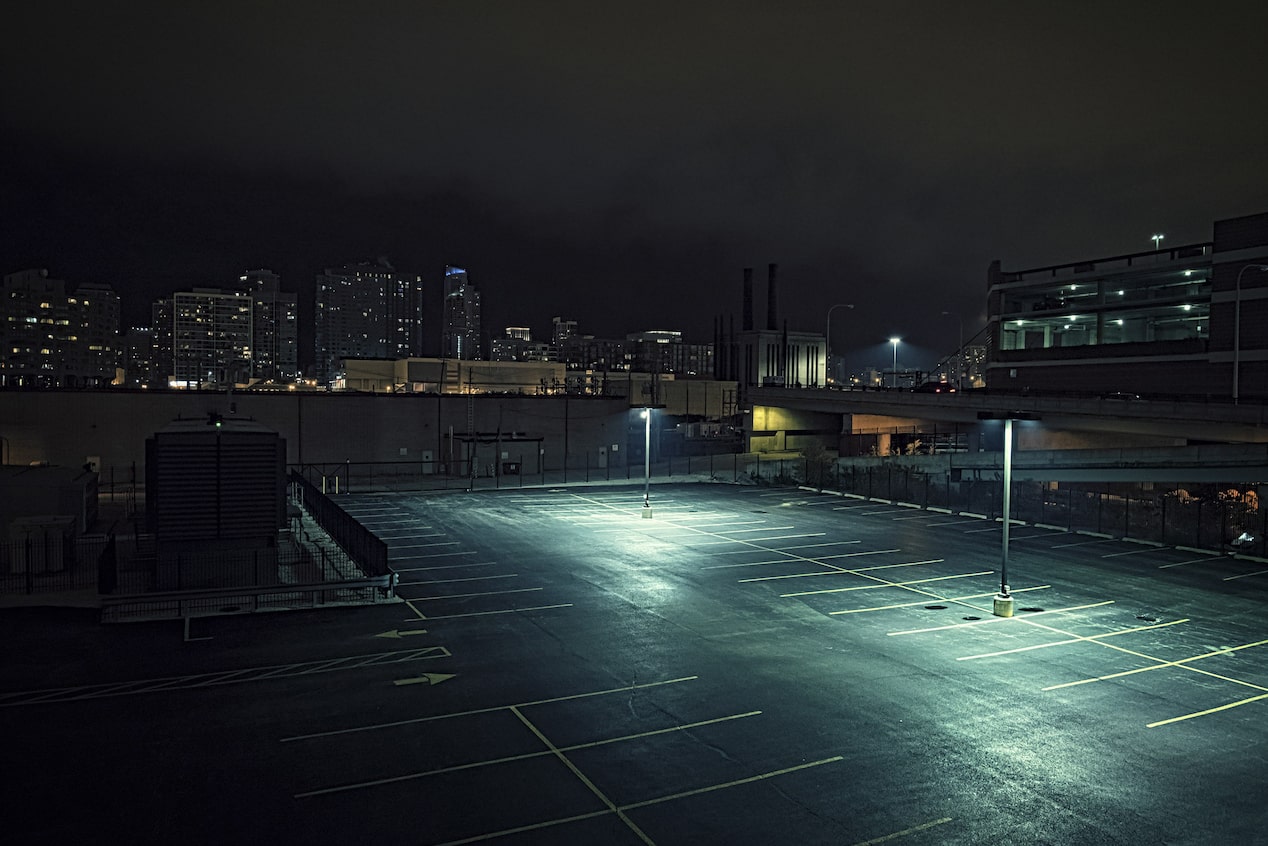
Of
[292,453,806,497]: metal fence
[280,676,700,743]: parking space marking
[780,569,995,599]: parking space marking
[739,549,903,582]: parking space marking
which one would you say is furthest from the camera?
[292,453,806,497]: metal fence

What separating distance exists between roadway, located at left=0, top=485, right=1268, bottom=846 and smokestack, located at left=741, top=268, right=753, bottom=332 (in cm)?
12158

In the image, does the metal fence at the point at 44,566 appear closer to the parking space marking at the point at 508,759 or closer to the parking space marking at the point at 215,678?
the parking space marking at the point at 215,678

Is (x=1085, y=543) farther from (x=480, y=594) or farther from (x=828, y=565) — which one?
(x=480, y=594)

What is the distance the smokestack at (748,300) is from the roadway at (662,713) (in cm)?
12158

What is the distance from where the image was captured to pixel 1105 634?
2170 centimetres

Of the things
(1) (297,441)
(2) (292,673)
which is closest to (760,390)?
(1) (297,441)

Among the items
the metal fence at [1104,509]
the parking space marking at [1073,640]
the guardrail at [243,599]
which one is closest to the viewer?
the parking space marking at [1073,640]

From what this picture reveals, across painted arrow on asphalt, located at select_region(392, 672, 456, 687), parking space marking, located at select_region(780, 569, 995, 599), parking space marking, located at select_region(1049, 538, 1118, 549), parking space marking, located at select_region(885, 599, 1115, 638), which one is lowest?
painted arrow on asphalt, located at select_region(392, 672, 456, 687)

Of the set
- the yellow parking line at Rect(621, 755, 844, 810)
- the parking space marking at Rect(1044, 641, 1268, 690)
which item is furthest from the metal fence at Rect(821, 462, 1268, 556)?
the yellow parking line at Rect(621, 755, 844, 810)

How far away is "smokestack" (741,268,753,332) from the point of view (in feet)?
488

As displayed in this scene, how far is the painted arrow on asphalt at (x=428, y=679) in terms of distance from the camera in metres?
17.2

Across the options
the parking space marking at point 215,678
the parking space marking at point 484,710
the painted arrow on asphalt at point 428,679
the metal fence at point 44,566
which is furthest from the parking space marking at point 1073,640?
the metal fence at point 44,566

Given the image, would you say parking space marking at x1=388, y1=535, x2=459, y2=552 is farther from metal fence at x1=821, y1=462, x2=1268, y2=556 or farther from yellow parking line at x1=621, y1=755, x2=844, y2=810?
metal fence at x1=821, y1=462, x2=1268, y2=556

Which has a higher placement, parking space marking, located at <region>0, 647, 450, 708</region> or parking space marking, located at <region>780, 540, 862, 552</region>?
parking space marking, located at <region>780, 540, 862, 552</region>
